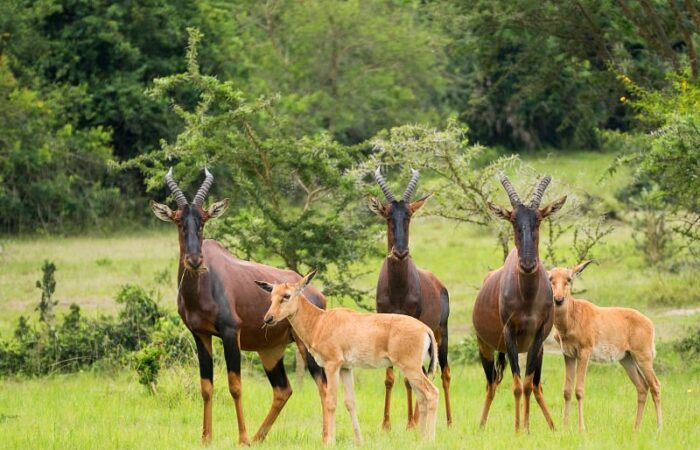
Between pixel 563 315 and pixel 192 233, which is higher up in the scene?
pixel 192 233

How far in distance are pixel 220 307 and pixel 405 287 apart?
2.62 m

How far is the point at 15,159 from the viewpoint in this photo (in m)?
32.2

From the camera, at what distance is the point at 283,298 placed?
1211cm

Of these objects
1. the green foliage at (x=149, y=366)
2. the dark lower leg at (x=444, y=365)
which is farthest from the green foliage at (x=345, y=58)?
the dark lower leg at (x=444, y=365)

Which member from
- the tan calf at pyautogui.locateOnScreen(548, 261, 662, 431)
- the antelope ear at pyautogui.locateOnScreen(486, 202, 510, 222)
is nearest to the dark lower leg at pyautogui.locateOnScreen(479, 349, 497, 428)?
the tan calf at pyautogui.locateOnScreen(548, 261, 662, 431)

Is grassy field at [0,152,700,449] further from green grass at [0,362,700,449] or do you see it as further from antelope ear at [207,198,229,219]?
antelope ear at [207,198,229,219]

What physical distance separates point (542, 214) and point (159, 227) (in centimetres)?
2454

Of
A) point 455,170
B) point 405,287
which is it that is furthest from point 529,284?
point 455,170

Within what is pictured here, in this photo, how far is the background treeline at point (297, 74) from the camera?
78.0 feet

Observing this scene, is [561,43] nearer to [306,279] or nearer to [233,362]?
[306,279]

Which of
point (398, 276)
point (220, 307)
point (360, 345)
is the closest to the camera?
point (360, 345)

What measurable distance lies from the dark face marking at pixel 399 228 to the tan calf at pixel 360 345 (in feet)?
6.04

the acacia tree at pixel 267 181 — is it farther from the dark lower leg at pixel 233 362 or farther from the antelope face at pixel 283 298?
the antelope face at pixel 283 298

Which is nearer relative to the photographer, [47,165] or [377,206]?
[377,206]
